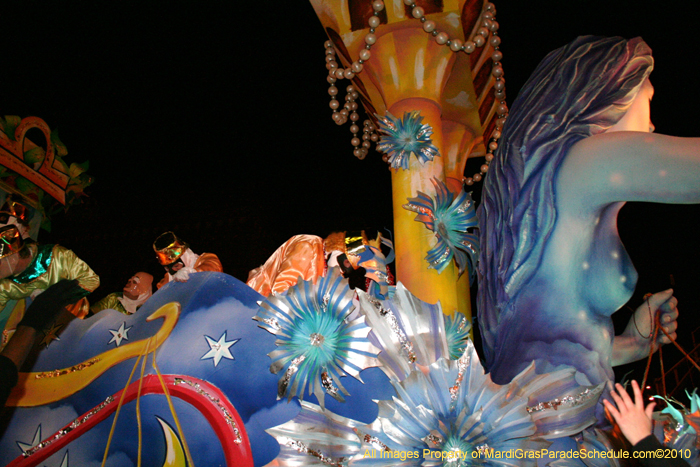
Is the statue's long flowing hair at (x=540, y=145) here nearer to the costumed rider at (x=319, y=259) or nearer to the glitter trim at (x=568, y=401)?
the glitter trim at (x=568, y=401)

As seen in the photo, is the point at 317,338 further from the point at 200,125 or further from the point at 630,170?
the point at 200,125

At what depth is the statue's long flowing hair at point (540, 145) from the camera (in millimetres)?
1127

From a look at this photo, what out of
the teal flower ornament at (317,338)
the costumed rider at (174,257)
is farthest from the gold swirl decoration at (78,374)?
the costumed rider at (174,257)

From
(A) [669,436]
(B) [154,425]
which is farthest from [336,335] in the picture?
(A) [669,436]

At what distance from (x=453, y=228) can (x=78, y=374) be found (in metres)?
1.30

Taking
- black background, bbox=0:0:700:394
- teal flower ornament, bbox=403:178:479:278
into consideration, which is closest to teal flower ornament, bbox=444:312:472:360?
teal flower ornament, bbox=403:178:479:278

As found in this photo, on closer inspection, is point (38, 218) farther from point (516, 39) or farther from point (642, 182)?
point (642, 182)

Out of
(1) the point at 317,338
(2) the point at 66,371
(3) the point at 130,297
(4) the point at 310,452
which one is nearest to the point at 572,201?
(1) the point at 317,338

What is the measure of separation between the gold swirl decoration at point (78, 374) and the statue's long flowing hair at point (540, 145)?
90 cm

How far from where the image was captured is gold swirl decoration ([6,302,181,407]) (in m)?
1.37

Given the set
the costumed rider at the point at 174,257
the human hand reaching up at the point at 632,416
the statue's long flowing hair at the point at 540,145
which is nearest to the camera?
the human hand reaching up at the point at 632,416

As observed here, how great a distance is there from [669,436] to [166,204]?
373 centimetres

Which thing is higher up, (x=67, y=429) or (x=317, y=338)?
(x=317, y=338)

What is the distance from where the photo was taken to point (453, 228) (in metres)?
1.59
